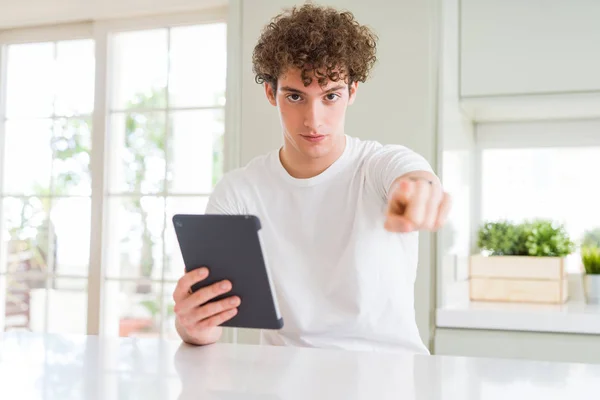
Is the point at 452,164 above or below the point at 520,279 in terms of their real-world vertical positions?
above

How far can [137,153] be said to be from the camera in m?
3.03

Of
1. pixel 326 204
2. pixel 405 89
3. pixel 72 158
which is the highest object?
pixel 405 89

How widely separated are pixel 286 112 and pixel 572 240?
5.70 feet

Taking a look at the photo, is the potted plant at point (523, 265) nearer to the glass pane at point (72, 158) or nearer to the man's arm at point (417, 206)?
the man's arm at point (417, 206)

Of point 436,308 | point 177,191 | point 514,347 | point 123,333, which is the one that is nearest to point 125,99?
point 177,191

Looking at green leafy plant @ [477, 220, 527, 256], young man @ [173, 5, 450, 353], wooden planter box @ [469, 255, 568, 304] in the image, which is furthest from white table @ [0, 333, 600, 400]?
green leafy plant @ [477, 220, 527, 256]

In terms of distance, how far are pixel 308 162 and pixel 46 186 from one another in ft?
6.87

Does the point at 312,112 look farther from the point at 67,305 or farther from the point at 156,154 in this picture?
the point at 67,305

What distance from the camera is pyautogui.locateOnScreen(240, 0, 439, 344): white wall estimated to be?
2217 mm

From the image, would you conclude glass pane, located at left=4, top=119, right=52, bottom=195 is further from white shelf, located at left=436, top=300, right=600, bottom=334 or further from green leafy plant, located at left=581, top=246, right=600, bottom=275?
green leafy plant, located at left=581, top=246, right=600, bottom=275

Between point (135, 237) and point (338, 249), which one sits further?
point (135, 237)

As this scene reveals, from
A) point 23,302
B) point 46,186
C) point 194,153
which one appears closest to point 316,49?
point 194,153

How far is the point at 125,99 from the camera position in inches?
120

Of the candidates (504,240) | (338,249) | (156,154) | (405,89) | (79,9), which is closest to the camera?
(338,249)
